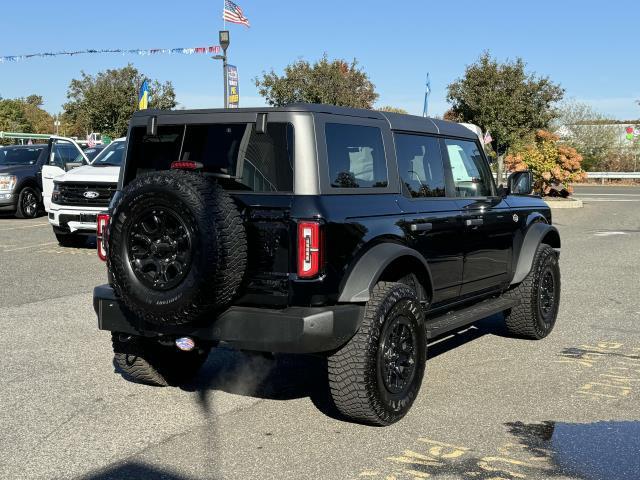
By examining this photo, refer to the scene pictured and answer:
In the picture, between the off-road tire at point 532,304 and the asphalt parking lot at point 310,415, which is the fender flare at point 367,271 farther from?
the off-road tire at point 532,304

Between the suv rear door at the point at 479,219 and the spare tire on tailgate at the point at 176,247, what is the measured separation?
2188 millimetres

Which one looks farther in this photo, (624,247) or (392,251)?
(624,247)

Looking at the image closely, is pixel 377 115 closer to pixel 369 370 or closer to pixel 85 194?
pixel 369 370

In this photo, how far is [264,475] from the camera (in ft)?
12.8

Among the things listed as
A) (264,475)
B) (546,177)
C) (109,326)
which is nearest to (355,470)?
(264,475)

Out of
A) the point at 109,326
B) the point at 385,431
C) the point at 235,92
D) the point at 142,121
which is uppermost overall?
the point at 235,92

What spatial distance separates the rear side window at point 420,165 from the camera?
5395mm

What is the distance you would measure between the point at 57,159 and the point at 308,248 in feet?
46.2

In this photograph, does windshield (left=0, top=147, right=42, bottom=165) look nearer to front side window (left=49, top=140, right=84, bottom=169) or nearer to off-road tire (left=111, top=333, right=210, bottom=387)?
front side window (left=49, top=140, right=84, bottom=169)

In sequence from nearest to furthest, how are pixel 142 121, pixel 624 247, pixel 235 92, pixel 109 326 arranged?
1. pixel 109 326
2. pixel 142 121
3. pixel 624 247
4. pixel 235 92

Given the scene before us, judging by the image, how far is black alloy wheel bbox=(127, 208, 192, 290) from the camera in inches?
169

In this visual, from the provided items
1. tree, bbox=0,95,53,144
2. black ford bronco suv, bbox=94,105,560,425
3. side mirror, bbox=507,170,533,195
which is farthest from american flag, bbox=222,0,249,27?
tree, bbox=0,95,53,144

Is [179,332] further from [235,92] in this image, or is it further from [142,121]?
[235,92]

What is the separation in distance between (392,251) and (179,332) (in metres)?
1.35
